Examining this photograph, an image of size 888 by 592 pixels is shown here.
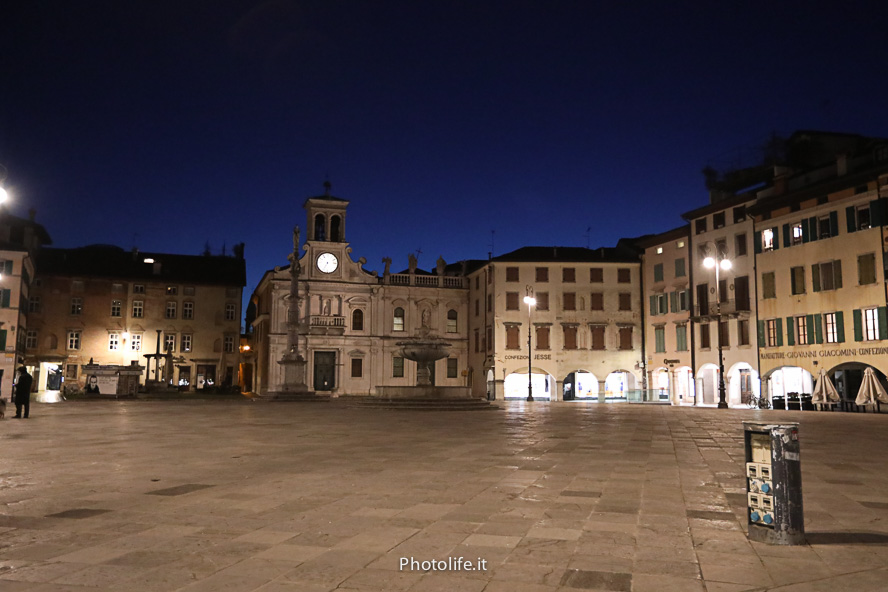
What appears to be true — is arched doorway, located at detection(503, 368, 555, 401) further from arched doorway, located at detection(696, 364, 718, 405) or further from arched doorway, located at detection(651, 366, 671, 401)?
arched doorway, located at detection(696, 364, 718, 405)

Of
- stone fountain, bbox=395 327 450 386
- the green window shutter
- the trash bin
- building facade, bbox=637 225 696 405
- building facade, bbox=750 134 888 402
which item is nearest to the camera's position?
the trash bin

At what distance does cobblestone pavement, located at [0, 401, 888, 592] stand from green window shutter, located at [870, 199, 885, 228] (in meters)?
23.1

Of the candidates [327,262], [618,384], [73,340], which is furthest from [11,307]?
[618,384]

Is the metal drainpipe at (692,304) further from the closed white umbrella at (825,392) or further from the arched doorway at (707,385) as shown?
the closed white umbrella at (825,392)

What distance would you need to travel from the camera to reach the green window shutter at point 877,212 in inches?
1286

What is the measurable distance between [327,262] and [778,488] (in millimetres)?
52529

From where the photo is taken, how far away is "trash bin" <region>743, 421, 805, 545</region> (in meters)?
5.79

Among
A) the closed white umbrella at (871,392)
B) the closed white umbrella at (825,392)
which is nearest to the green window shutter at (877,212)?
the closed white umbrella at (871,392)

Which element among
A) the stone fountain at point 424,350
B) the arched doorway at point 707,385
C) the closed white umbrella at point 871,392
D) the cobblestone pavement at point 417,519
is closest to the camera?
the cobblestone pavement at point 417,519

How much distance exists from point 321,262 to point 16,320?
21435 mm

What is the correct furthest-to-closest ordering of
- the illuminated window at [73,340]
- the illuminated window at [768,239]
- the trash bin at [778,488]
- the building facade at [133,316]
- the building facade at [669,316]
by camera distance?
the illuminated window at [73,340] < the building facade at [133,316] < the building facade at [669,316] < the illuminated window at [768,239] < the trash bin at [778,488]

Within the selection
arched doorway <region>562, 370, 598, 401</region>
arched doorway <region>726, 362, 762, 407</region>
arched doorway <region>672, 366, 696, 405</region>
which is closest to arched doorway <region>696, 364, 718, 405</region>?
arched doorway <region>726, 362, 762, 407</region>

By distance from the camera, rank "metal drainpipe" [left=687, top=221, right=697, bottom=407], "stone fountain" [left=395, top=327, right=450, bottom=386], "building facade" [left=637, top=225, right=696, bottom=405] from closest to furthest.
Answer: "stone fountain" [left=395, top=327, right=450, bottom=386] → "metal drainpipe" [left=687, top=221, right=697, bottom=407] → "building facade" [left=637, top=225, right=696, bottom=405]

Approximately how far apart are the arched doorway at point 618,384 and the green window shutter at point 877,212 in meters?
22.6
